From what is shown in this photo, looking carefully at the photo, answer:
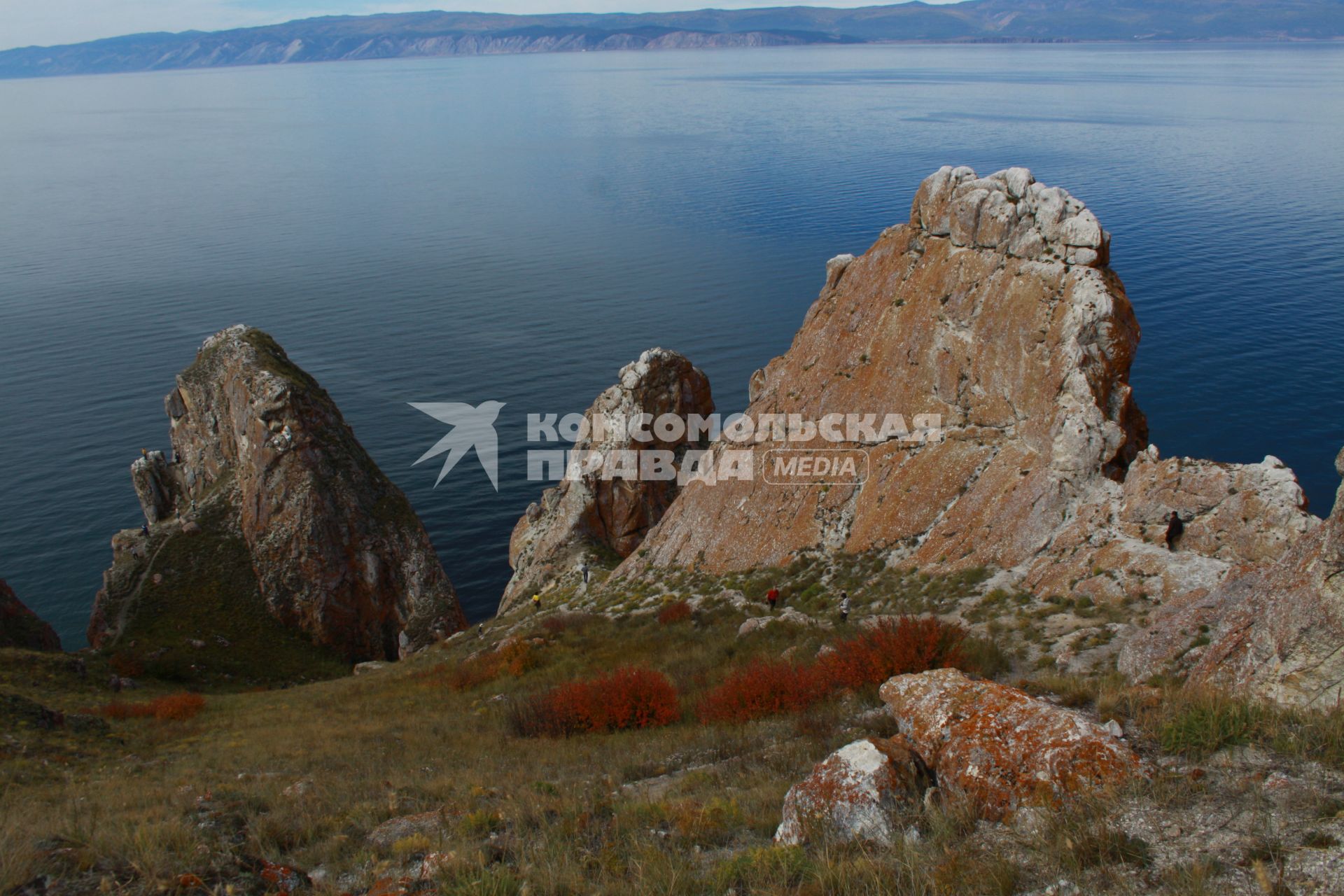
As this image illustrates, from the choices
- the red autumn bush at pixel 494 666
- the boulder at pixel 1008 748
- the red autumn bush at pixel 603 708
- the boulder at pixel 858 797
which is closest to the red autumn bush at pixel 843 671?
the red autumn bush at pixel 603 708

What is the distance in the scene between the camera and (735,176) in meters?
144

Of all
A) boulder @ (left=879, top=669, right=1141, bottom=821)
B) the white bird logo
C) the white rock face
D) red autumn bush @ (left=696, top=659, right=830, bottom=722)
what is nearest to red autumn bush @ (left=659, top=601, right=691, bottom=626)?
red autumn bush @ (left=696, top=659, right=830, bottom=722)

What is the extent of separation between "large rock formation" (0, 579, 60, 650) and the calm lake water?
6.66 meters

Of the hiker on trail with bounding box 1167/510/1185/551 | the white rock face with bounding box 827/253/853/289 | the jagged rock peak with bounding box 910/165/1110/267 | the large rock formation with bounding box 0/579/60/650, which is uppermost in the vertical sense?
the jagged rock peak with bounding box 910/165/1110/267

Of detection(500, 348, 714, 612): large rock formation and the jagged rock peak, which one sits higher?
the jagged rock peak

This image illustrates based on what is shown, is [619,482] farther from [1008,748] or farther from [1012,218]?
[1008,748]

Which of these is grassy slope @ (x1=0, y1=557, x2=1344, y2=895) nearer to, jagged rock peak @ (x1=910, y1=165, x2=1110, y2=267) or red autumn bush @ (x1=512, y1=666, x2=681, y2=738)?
red autumn bush @ (x1=512, y1=666, x2=681, y2=738)

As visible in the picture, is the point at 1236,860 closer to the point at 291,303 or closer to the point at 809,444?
the point at 809,444

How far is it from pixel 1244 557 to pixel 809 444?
54.0 feet

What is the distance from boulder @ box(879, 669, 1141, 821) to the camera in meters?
9.85

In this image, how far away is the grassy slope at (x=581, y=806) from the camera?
9.01 meters

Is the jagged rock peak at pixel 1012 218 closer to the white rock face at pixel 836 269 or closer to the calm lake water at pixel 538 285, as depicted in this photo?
the white rock face at pixel 836 269

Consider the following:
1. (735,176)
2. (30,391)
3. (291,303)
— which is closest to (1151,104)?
(735,176)

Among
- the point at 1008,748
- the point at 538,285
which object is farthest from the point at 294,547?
the point at 538,285
